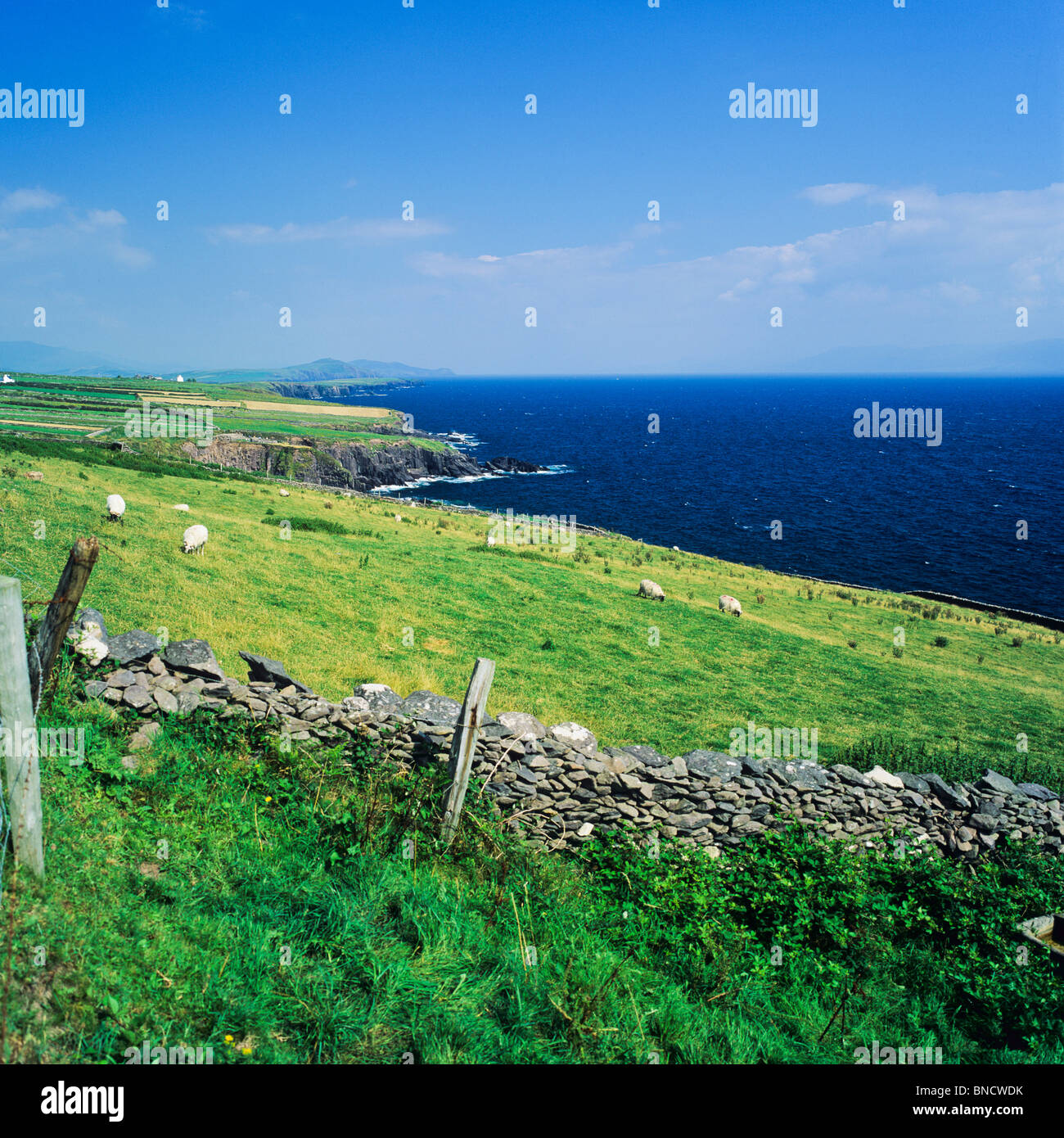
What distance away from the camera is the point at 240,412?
411 ft

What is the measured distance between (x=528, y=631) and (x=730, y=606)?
12.1 m

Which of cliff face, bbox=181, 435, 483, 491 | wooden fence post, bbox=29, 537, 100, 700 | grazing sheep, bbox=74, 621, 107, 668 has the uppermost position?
→ cliff face, bbox=181, 435, 483, 491

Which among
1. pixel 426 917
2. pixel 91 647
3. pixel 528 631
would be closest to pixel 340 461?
pixel 528 631

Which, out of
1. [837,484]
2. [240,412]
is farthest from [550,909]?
[240,412]

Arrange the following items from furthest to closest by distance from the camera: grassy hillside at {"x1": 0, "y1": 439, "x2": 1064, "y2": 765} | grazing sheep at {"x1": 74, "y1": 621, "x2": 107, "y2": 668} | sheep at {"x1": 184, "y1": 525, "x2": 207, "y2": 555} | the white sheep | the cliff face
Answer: the cliff face < the white sheep < sheep at {"x1": 184, "y1": 525, "x2": 207, "y2": 555} < grassy hillside at {"x1": 0, "y1": 439, "x2": 1064, "y2": 765} < grazing sheep at {"x1": 74, "y1": 621, "x2": 107, "y2": 668}

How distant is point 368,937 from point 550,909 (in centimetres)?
213

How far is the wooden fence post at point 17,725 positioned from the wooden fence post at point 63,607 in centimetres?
251

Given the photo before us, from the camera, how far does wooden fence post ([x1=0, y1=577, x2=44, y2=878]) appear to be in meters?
4.63

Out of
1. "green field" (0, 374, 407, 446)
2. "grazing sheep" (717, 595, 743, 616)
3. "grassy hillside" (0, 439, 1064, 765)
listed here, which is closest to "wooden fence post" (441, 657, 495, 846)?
"grassy hillside" (0, 439, 1064, 765)

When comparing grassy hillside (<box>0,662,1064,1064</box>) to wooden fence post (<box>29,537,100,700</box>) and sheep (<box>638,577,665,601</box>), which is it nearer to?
wooden fence post (<box>29,537,100,700</box>)

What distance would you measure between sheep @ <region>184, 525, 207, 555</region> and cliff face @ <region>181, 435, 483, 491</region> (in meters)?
55.9

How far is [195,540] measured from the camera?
2038 cm
